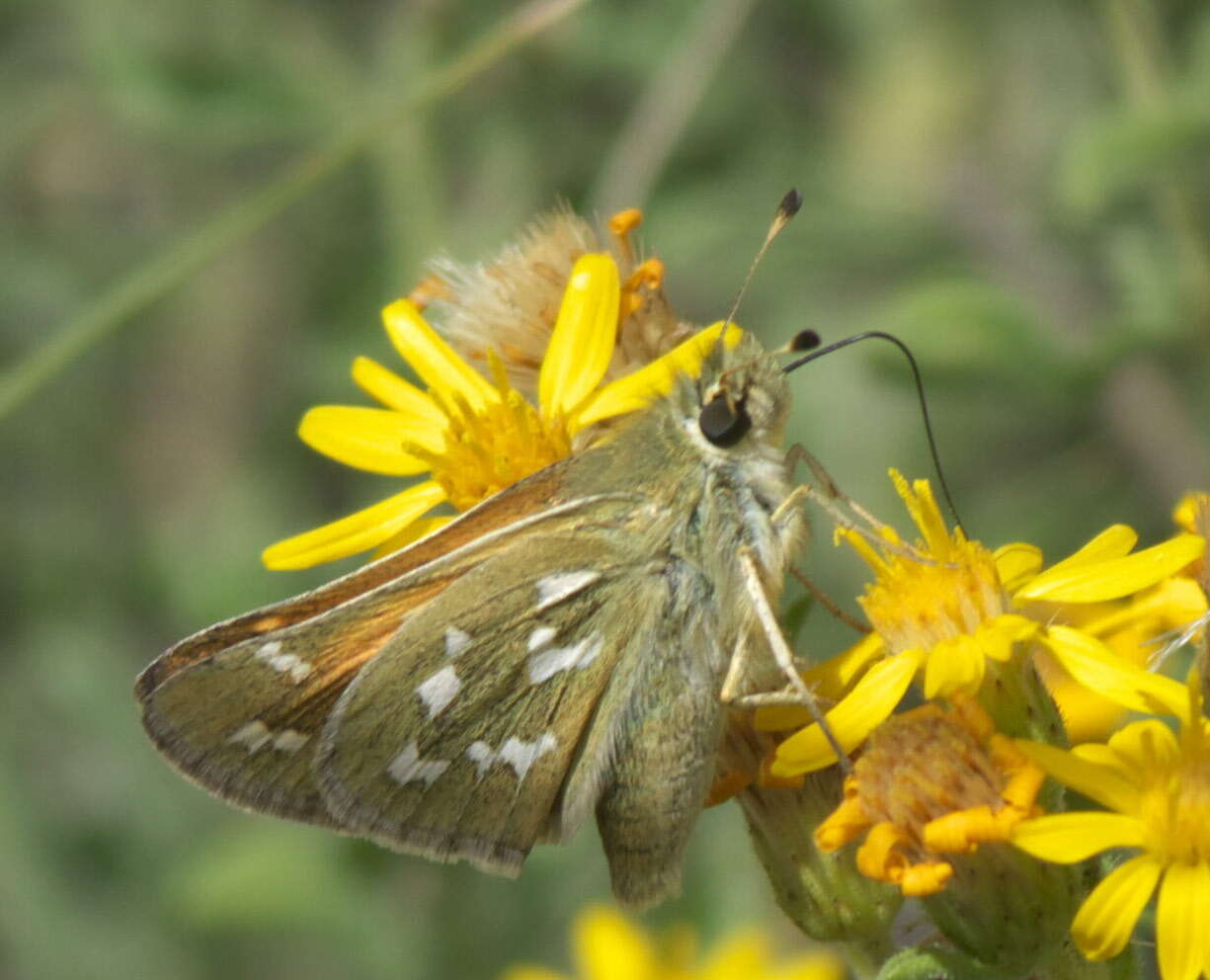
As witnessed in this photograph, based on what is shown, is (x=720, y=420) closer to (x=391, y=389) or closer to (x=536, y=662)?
(x=536, y=662)

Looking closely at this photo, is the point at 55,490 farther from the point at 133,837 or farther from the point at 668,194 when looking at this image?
the point at 668,194

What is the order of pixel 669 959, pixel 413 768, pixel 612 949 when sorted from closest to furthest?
pixel 413 768
pixel 612 949
pixel 669 959

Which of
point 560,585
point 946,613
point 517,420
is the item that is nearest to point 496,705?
point 560,585

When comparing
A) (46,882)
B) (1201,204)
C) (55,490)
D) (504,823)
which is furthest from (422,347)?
(55,490)

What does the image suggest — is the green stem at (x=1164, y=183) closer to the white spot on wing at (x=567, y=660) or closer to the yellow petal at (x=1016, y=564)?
the yellow petal at (x=1016, y=564)

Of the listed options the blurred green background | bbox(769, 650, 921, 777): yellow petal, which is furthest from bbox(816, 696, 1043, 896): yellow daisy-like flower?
the blurred green background

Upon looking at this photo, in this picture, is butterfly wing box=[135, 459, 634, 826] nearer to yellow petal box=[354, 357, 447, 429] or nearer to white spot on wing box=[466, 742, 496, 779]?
white spot on wing box=[466, 742, 496, 779]
